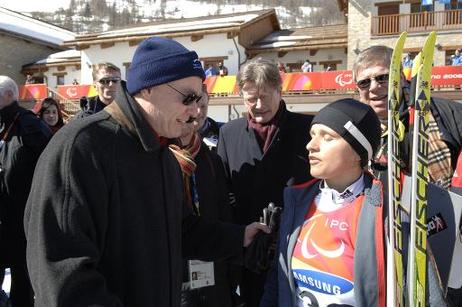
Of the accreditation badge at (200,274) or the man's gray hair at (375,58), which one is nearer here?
the accreditation badge at (200,274)

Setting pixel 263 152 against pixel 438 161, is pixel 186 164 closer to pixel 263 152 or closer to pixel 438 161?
pixel 263 152

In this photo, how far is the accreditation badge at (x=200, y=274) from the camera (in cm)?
243

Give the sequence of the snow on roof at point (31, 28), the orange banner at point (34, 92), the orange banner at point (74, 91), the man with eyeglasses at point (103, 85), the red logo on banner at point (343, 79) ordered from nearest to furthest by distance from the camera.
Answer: the man with eyeglasses at point (103, 85) < the red logo on banner at point (343, 79) < the orange banner at point (74, 91) < the orange banner at point (34, 92) < the snow on roof at point (31, 28)

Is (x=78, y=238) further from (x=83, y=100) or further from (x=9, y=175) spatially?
(x=83, y=100)

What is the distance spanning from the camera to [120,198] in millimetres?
1576

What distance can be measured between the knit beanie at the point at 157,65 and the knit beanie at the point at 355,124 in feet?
2.17

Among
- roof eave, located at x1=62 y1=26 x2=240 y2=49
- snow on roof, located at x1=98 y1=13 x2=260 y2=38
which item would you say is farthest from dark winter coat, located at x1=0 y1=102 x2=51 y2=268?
snow on roof, located at x1=98 y1=13 x2=260 y2=38

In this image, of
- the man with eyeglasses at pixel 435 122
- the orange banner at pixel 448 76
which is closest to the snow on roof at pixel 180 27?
the orange banner at pixel 448 76

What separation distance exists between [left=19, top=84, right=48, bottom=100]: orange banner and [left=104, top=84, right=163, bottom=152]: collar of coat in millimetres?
23451

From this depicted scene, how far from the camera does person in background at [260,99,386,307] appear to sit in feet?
5.75

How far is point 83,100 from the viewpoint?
Result: 4.08 metres

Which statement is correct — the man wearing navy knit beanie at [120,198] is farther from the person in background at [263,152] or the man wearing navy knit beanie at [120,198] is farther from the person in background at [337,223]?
the person in background at [263,152]

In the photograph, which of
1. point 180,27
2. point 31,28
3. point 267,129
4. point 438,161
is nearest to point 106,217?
point 267,129

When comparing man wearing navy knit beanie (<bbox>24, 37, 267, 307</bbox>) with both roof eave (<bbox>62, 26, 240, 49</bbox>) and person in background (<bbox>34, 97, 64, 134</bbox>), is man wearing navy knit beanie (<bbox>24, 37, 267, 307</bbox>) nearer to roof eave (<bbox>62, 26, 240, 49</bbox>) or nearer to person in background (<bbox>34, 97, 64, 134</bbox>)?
person in background (<bbox>34, 97, 64, 134</bbox>)
